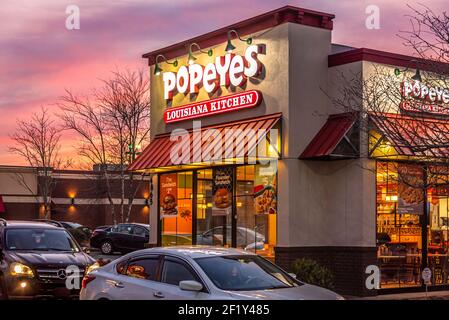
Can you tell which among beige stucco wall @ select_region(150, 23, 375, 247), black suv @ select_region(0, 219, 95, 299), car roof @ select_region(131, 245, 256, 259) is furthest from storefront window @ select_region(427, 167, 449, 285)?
car roof @ select_region(131, 245, 256, 259)

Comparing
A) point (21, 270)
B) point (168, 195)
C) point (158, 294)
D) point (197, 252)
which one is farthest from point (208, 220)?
point (158, 294)

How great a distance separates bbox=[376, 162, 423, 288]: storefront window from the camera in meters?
19.0

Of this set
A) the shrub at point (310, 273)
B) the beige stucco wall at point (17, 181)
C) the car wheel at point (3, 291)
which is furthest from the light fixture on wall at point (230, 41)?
the beige stucco wall at point (17, 181)

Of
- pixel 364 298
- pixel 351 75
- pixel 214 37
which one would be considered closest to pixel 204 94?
pixel 214 37

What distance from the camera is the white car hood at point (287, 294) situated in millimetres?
9945

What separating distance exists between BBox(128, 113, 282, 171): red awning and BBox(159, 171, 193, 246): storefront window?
0.87 metres

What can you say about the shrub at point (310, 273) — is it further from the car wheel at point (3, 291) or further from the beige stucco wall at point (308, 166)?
the car wheel at point (3, 291)

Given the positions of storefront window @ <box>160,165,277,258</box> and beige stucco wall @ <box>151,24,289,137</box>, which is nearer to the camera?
beige stucco wall @ <box>151,24,289,137</box>

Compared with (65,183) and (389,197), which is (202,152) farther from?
(65,183)

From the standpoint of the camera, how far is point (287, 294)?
10188 millimetres

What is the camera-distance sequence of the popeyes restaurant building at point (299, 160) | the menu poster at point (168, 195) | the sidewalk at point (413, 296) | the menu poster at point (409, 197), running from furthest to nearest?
the menu poster at point (168, 195)
the menu poster at point (409, 197)
the popeyes restaurant building at point (299, 160)
the sidewalk at point (413, 296)

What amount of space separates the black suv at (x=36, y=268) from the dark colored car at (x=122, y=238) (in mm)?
17137

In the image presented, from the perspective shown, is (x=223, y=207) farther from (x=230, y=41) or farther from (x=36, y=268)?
(x=36, y=268)

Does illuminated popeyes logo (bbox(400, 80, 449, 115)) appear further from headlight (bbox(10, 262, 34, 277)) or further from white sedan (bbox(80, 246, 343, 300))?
headlight (bbox(10, 262, 34, 277))
